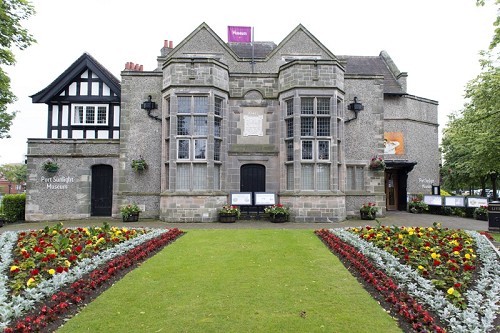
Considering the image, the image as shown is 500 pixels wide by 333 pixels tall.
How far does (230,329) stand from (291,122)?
485 inches

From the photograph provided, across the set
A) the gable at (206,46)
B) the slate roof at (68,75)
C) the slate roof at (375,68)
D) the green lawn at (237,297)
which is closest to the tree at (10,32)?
the slate roof at (68,75)

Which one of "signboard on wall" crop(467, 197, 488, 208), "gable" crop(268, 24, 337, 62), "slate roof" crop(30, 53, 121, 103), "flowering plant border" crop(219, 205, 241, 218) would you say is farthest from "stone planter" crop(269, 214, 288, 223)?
"slate roof" crop(30, 53, 121, 103)

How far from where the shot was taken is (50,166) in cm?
1569

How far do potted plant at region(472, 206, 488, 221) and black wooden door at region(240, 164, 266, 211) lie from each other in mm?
10816

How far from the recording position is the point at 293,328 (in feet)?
13.2

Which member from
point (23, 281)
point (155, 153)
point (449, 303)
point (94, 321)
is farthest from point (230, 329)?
point (155, 153)

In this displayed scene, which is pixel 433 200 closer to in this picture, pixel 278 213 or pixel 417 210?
pixel 417 210

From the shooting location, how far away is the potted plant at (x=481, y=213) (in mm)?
15734

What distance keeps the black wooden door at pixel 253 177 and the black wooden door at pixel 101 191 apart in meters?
6.88

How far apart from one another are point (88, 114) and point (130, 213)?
7.42 m

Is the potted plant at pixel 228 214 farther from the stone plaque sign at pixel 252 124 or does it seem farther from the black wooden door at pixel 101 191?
the black wooden door at pixel 101 191

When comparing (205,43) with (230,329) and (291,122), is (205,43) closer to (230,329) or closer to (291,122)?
(291,122)

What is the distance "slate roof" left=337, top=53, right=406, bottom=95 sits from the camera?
23.8m

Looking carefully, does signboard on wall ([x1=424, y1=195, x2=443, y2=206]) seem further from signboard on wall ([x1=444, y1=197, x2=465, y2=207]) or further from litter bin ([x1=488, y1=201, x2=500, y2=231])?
litter bin ([x1=488, y1=201, x2=500, y2=231])
